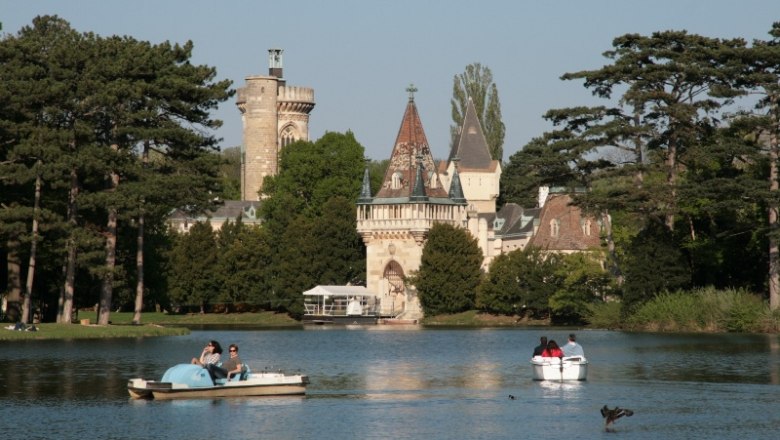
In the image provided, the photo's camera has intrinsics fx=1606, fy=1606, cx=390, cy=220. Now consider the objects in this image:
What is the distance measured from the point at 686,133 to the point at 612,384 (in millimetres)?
34018

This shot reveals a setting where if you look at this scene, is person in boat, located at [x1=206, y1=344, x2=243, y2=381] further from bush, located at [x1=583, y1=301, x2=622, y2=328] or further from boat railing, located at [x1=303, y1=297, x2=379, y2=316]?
boat railing, located at [x1=303, y1=297, x2=379, y2=316]

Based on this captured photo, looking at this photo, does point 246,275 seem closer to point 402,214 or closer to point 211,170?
point 402,214

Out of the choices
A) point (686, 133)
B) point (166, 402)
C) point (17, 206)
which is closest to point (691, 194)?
point (686, 133)

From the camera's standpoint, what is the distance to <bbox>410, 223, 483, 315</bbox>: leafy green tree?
102875 millimetres

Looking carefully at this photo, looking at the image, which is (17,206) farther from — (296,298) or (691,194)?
(296,298)

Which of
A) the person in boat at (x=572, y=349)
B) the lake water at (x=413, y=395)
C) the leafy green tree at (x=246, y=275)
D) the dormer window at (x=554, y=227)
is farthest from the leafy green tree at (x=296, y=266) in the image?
the person in boat at (x=572, y=349)

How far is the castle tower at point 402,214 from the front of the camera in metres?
111

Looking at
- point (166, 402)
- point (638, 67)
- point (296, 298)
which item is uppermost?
point (638, 67)

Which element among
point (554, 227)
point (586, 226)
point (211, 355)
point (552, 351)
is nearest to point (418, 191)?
point (554, 227)

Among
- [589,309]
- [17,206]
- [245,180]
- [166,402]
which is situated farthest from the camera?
[245,180]

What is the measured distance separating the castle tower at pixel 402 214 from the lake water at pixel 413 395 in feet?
155

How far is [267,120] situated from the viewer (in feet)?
500

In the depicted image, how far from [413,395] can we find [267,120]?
113 m

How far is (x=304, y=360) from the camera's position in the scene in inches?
2212
